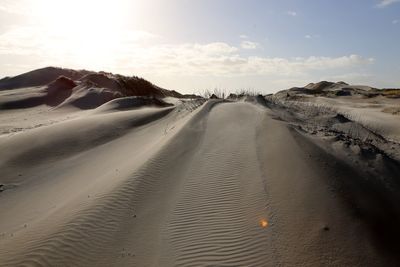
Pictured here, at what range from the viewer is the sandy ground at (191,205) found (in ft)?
15.3

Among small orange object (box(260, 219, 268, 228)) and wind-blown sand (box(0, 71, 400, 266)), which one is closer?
wind-blown sand (box(0, 71, 400, 266))

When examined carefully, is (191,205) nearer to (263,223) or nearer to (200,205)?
(200,205)

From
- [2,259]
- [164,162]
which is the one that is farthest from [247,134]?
[2,259]

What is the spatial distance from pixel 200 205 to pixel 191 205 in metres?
0.13

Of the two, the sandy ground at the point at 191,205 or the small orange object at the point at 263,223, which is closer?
the sandy ground at the point at 191,205

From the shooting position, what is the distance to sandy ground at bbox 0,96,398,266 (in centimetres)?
466

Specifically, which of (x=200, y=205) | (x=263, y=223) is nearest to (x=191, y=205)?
(x=200, y=205)

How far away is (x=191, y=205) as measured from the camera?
5.80 m

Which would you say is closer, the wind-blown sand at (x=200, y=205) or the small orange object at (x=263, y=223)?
the wind-blown sand at (x=200, y=205)

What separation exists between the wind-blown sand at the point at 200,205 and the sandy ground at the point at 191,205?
18 millimetres

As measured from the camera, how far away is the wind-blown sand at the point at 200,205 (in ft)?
15.3

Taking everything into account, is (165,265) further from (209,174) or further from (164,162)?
(164,162)

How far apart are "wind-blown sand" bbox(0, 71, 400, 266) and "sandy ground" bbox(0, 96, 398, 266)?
2 centimetres

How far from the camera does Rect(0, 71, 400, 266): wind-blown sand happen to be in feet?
15.3
